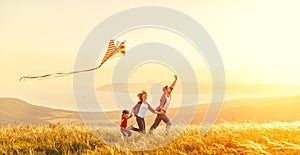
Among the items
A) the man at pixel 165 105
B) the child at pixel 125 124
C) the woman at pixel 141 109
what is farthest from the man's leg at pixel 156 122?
the child at pixel 125 124

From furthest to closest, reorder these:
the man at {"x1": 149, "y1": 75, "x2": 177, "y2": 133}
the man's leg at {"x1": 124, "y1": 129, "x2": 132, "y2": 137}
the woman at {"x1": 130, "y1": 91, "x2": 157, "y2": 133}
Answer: the man at {"x1": 149, "y1": 75, "x2": 177, "y2": 133}
the woman at {"x1": 130, "y1": 91, "x2": 157, "y2": 133}
the man's leg at {"x1": 124, "y1": 129, "x2": 132, "y2": 137}

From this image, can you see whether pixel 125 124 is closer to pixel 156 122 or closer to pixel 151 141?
pixel 156 122

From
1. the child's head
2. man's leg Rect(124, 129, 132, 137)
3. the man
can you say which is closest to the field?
man's leg Rect(124, 129, 132, 137)

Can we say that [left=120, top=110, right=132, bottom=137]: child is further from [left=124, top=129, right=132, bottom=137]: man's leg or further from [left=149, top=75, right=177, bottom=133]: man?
[left=149, top=75, right=177, bottom=133]: man

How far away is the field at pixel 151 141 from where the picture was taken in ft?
31.9

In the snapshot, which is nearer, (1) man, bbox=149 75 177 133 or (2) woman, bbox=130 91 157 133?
(2) woman, bbox=130 91 157 133

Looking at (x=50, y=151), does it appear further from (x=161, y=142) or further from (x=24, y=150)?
(x=161, y=142)

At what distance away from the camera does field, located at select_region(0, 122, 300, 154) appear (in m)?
9.71

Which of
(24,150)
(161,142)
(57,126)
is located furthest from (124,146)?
(57,126)

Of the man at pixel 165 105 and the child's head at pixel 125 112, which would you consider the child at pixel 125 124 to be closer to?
the child's head at pixel 125 112

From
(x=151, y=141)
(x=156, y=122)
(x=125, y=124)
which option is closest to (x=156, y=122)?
(x=156, y=122)

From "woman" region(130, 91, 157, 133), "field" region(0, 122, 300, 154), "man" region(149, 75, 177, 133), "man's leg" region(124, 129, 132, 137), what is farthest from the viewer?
"man" region(149, 75, 177, 133)

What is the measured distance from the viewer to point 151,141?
1144 centimetres

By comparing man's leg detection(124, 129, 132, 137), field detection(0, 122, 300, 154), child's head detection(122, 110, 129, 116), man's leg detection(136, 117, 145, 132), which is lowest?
field detection(0, 122, 300, 154)
